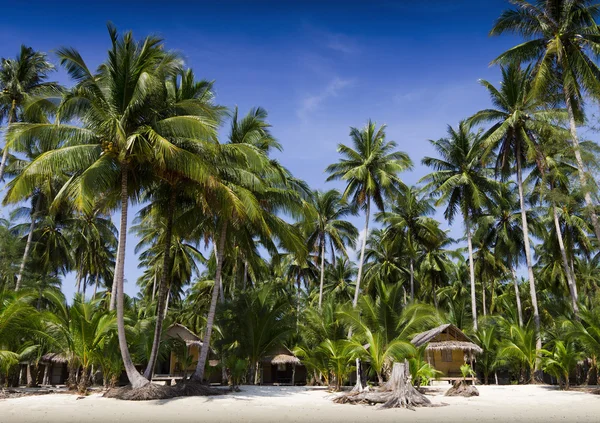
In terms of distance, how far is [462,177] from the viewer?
28609 mm

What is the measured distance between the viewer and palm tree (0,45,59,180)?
874 inches

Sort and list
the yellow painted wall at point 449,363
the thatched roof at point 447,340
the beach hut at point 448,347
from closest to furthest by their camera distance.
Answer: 1. the thatched roof at point 447,340
2. the beach hut at point 448,347
3. the yellow painted wall at point 449,363

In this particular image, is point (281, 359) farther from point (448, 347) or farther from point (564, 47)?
point (564, 47)

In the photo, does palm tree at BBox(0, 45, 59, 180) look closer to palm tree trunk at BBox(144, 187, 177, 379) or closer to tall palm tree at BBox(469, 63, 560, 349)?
palm tree trunk at BBox(144, 187, 177, 379)

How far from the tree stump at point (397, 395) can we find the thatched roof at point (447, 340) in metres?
8.16

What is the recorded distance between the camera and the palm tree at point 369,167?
92.3ft

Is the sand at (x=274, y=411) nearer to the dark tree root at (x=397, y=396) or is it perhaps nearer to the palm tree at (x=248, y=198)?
the dark tree root at (x=397, y=396)

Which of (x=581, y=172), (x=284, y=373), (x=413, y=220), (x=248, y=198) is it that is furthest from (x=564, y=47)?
(x=284, y=373)

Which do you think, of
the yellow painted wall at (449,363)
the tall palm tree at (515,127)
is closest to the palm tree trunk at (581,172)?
the tall palm tree at (515,127)

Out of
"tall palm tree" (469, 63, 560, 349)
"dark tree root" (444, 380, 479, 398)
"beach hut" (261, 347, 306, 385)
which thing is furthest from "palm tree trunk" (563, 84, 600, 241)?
"beach hut" (261, 347, 306, 385)

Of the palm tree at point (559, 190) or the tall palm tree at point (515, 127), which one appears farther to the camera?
the tall palm tree at point (515, 127)

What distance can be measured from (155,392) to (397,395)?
298 inches

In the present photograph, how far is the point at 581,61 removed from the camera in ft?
59.0

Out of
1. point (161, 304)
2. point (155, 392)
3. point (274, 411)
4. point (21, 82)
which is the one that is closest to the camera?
point (274, 411)
